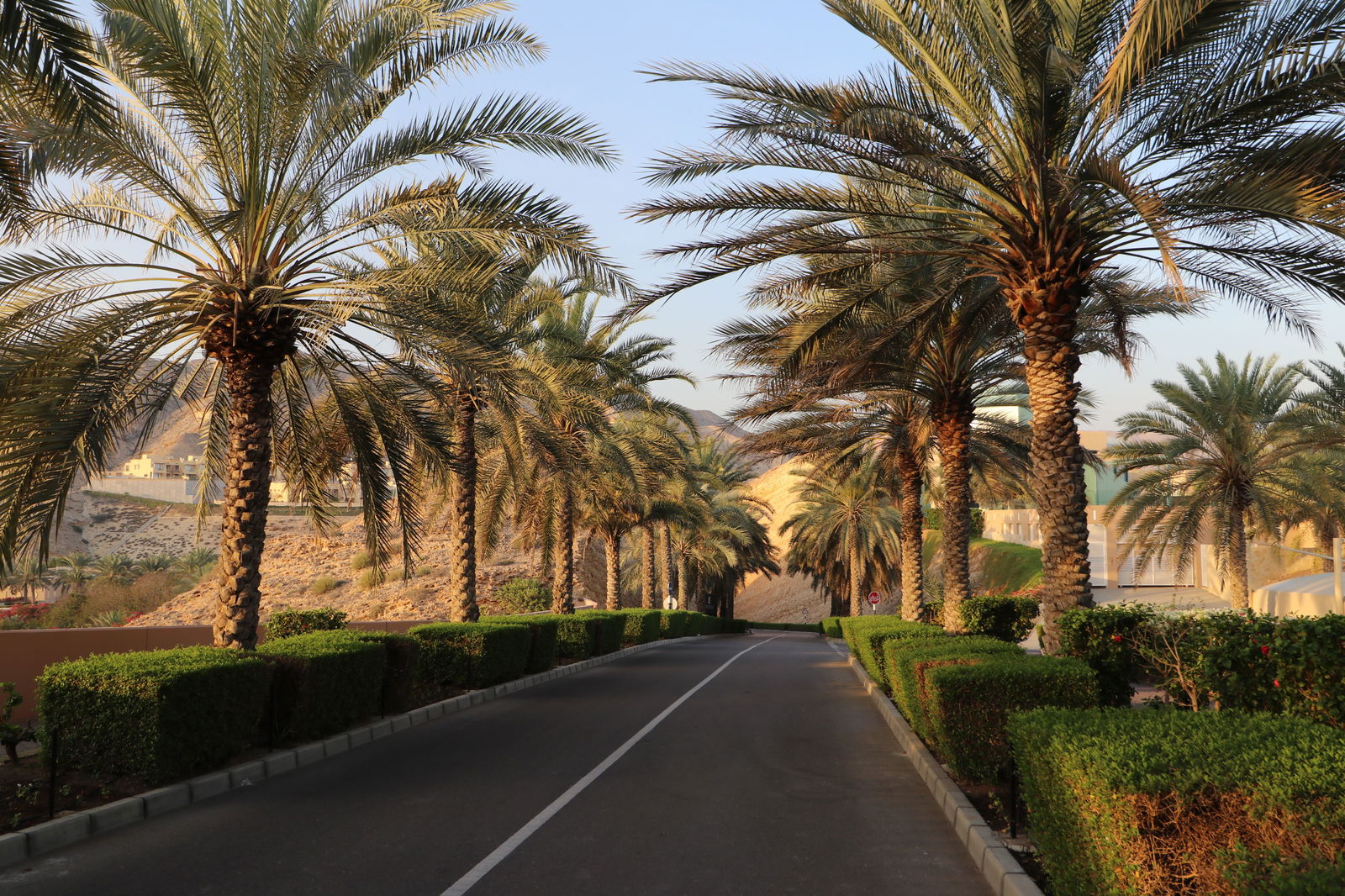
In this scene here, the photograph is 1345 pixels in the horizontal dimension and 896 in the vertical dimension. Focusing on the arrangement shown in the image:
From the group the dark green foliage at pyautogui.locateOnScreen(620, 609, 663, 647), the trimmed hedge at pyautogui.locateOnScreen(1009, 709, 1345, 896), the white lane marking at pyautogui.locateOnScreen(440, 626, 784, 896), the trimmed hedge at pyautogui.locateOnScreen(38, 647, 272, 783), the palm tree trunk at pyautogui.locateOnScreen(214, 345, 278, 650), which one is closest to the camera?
the trimmed hedge at pyautogui.locateOnScreen(1009, 709, 1345, 896)

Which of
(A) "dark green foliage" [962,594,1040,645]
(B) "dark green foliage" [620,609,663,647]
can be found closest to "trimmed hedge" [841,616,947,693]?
(A) "dark green foliage" [962,594,1040,645]

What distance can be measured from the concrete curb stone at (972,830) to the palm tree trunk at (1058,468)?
86.9 inches

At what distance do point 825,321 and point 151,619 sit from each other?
53307 millimetres

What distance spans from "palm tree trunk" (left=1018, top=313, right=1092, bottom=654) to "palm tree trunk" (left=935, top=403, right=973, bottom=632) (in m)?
7.14

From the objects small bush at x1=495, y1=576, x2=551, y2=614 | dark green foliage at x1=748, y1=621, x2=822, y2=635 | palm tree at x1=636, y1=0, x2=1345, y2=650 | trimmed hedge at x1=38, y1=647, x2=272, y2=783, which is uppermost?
palm tree at x1=636, y1=0, x2=1345, y2=650

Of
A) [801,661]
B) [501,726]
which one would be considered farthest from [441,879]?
[801,661]

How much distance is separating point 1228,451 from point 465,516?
21.1 metres

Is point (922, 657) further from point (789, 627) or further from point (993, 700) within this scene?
point (789, 627)

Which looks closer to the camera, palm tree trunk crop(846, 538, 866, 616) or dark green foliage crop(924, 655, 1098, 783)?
dark green foliage crop(924, 655, 1098, 783)

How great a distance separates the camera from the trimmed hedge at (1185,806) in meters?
3.56

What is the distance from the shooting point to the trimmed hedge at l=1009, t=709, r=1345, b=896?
356 centimetres

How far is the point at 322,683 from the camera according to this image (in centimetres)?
1020

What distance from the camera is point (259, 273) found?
11.0m

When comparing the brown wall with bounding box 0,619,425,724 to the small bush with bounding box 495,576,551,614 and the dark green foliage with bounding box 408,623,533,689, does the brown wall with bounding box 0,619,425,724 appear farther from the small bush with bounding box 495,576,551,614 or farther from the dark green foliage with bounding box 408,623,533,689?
the small bush with bounding box 495,576,551,614
